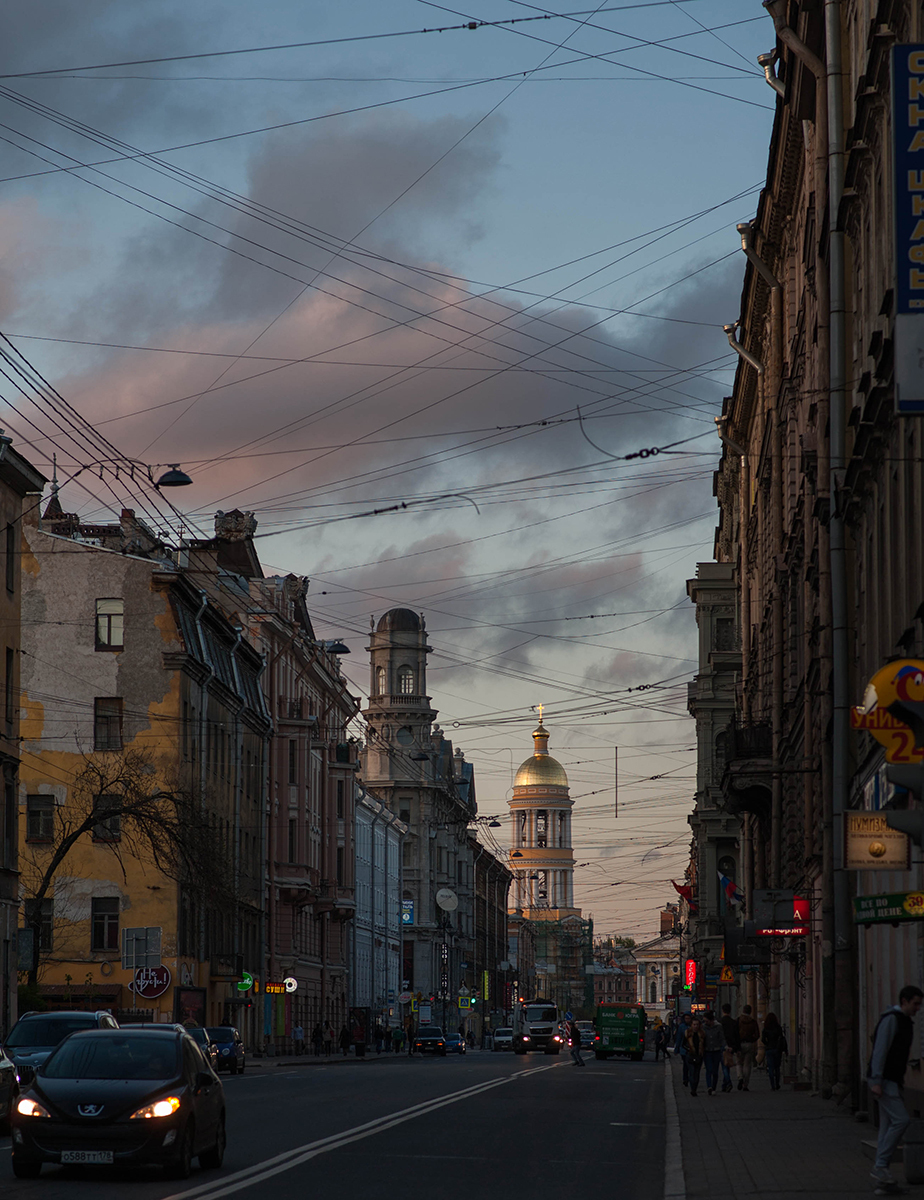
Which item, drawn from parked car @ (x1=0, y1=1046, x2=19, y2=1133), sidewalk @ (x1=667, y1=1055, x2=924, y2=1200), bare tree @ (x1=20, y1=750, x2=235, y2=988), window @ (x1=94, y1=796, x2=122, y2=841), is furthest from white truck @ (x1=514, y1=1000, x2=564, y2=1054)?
parked car @ (x1=0, y1=1046, x2=19, y2=1133)

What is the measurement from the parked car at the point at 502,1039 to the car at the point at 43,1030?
93022mm

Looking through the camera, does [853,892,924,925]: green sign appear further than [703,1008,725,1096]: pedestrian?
No

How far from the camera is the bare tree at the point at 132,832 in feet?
166

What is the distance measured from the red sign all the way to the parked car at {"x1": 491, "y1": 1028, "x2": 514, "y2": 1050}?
62754mm

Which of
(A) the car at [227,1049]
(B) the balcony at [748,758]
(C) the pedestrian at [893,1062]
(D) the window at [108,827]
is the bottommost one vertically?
(A) the car at [227,1049]

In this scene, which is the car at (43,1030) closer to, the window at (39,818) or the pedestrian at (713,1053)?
the pedestrian at (713,1053)

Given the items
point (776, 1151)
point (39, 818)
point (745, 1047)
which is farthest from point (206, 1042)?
point (776, 1151)

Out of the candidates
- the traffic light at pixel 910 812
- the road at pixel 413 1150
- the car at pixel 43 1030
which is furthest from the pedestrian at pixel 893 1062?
the car at pixel 43 1030

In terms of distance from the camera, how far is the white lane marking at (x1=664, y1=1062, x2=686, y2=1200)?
16.2 m

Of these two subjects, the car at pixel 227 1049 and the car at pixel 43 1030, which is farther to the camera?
the car at pixel 227 1049

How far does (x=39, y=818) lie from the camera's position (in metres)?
60.1

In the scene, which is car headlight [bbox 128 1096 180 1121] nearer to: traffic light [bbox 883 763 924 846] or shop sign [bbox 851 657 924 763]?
shop sign [bbox 851 657 924 763]

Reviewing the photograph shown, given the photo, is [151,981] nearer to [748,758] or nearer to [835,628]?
[748,758]

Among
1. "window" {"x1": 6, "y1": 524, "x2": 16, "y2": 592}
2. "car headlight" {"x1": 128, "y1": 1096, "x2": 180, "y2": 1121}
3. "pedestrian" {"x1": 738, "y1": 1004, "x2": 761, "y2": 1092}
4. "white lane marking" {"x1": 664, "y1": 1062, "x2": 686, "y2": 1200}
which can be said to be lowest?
"pedestrian" {"x1": 738, "y1": 1004, "x2": 761, "y2": 1092}
